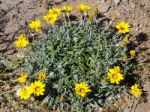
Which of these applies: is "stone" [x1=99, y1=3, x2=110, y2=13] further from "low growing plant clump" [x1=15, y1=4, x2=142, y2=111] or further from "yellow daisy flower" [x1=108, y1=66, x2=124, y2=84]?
"yellow daisy flower" [x1=108, y1=66, x2=124, y2=84]

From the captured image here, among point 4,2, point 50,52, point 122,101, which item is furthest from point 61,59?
point 4,2

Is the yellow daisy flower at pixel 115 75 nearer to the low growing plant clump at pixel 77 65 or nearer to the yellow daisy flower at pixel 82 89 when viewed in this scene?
the low growing plant clump at pixel 77 65

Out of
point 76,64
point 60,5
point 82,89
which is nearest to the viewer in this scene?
point 82,89

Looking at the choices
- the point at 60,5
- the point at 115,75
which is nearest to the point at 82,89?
the point at 115,75

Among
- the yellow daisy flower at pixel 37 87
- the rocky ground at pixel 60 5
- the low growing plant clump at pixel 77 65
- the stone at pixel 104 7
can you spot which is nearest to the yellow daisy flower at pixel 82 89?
the low growing plant clump at pixel 77 65

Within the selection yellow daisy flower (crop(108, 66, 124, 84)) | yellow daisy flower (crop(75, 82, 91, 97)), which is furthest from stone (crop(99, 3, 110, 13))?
yellow daisy flower (crop(75, 82, 91, 97))

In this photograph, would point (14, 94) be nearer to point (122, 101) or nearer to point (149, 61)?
point (122, 101)

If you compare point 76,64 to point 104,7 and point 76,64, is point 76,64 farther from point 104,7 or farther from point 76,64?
point 104,7
